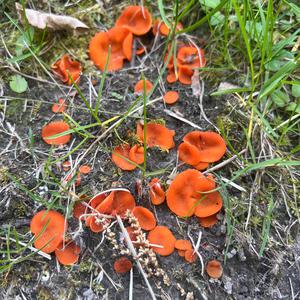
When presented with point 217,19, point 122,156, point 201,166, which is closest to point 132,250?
point 122,156

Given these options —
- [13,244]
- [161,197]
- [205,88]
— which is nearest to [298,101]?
[205,88]

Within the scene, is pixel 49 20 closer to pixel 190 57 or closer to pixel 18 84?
pixel 18 84

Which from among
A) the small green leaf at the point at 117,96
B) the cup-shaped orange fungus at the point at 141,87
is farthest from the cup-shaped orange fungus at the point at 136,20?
the small green leaf at the point at 117,96

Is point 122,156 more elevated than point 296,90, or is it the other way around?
point 296,90

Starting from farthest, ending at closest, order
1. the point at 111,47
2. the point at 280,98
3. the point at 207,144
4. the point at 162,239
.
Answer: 1. the point at 111,47
2. the point at 280,98
3. the point at 207,144
4. the point at 162,239

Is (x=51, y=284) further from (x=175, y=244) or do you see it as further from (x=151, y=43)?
(x=151, y=43)
